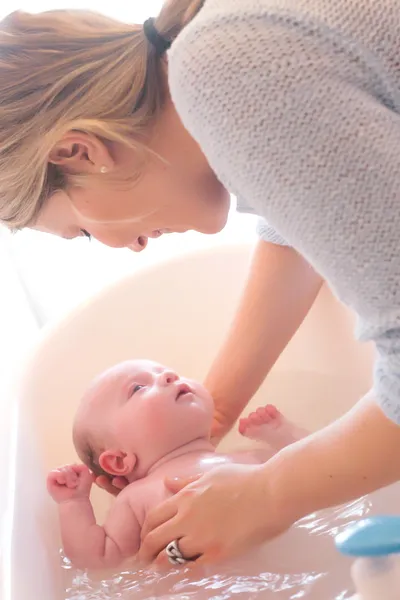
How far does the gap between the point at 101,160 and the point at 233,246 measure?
26.5 inches

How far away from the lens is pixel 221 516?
32.3 inches

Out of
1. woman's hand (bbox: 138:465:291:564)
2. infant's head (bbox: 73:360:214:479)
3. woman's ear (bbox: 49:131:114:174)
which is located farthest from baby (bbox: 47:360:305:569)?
woman's ear (bbox: 49:131:114:174)

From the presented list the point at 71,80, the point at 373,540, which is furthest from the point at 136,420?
the point at 71,80

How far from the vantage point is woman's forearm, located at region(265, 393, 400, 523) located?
27.2 inches

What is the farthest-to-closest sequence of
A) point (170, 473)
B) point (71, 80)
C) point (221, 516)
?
point (170, 473) → point (221, 516) → point (71, 80)

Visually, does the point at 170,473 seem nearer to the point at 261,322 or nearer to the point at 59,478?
the point at 59,478

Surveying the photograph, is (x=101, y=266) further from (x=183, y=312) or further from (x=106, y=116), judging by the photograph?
(x=106, y=116)

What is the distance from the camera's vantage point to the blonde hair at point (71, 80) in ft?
2.29

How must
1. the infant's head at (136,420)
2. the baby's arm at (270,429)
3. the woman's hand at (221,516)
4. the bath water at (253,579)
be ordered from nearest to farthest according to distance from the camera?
the woman's hand at (221,516), the bath water at (253,579), the infant's head at (136,420), the baby's arm at (270,429)

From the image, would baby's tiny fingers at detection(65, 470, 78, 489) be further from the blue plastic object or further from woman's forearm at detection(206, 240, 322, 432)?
the blue plastic object

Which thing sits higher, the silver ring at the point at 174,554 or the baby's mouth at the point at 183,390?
the baby's mouth at the point at 183,390

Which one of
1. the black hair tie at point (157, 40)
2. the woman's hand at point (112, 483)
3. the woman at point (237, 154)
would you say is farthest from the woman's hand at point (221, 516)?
the black hair tie at point (157, 40)

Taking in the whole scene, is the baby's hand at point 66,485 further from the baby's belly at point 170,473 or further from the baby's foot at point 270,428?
the baby's foot at point 270,428

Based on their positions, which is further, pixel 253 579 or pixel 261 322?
pixel 261 322
